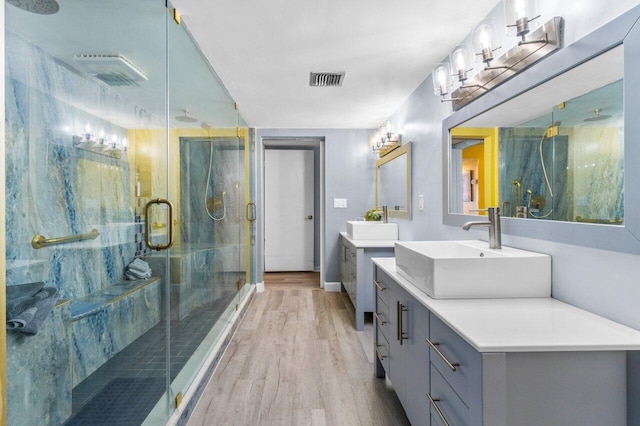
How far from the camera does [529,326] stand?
1.04m

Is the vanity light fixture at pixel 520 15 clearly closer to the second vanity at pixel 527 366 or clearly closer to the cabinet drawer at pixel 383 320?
the second vanity at pixel 527 366

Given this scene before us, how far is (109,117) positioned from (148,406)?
121cm

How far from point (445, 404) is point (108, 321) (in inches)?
47.3

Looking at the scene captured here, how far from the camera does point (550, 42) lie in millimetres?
1333

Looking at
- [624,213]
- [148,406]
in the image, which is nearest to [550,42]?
[624,213]

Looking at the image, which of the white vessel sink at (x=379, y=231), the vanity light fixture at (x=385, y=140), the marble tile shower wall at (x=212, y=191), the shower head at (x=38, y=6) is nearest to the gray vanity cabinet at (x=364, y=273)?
the white vessel sink at (x=379, y=231)

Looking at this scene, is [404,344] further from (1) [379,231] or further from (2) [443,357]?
(1) [379,231]

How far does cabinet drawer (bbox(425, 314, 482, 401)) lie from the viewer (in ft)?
3.15

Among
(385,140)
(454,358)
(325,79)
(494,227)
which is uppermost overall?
(325,79)

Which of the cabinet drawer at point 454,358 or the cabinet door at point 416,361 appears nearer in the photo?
the cabinet drawer at point 454,358

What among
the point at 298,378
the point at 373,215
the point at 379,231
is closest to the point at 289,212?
the point at 373,215

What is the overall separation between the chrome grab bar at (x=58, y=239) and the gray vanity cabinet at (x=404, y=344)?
1214 millimetres

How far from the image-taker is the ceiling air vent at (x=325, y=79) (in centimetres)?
264

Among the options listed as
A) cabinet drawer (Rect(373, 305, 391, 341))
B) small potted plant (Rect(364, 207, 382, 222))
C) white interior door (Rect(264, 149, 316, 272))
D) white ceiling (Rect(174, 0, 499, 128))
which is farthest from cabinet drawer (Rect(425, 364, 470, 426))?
white interior door (Rect(264, 149, 316, 272))
